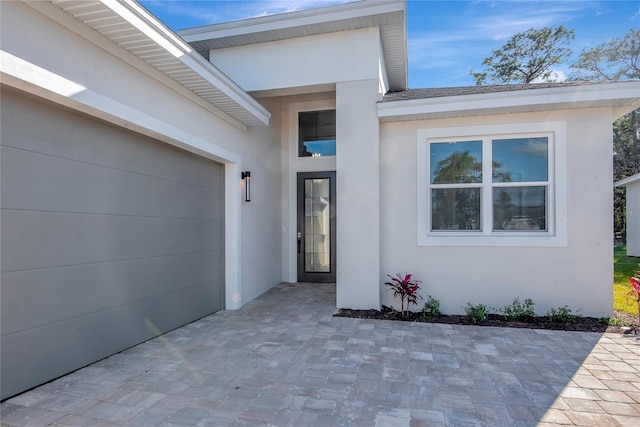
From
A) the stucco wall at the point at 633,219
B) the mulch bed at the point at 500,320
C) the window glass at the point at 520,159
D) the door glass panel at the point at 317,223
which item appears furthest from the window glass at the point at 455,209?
the stucco wall at the point at 633,219

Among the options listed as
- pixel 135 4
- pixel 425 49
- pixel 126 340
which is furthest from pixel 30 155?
pixel 425 49

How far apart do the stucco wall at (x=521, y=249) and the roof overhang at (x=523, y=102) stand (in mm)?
167

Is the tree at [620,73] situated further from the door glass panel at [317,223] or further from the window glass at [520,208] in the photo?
the door glass panel at [317,223]

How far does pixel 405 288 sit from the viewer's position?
17.1 feet

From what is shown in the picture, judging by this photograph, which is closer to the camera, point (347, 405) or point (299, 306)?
point (347, 405)

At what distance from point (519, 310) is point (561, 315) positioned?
0.55 metres

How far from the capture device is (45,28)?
268cm

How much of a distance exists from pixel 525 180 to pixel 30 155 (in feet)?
20.1

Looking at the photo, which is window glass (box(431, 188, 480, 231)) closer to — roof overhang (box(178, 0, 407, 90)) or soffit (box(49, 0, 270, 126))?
roof overhang (box(178, 0, 407, 90))

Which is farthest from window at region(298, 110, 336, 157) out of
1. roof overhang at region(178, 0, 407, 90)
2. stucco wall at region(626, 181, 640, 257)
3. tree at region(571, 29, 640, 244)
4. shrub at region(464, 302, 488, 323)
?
tree at region(571, 29, 640, 244)

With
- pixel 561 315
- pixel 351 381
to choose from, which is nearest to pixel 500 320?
pixel 561 315

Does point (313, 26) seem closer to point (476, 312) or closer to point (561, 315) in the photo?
point (476, 312)

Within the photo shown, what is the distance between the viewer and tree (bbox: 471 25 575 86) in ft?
59.7

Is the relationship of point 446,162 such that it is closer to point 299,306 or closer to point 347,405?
point 299,306
